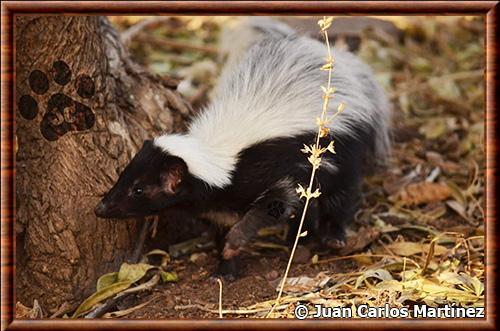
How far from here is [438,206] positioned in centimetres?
649

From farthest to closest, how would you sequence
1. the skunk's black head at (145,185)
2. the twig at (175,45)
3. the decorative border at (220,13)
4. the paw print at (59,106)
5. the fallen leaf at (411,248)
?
the twig at (175,45)
the fallen leaf at (411,248)
the skunk's black head at (145,185)
the paw print at (59,106)
the decorative border at (220,13)

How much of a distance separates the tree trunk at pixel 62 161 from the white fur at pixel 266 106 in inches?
20.3

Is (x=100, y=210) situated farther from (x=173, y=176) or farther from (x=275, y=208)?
(x=275, y=208)

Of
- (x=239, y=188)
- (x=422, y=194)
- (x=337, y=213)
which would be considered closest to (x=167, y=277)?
(x=239, y=188)

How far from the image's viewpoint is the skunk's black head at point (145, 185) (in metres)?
5.14

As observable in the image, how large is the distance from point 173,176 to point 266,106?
87 centimetres

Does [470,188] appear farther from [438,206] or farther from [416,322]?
[416,322]

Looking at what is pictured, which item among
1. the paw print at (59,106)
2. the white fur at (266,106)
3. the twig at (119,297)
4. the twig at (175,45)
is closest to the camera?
the twig at (119,297)

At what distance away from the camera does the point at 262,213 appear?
5.45m

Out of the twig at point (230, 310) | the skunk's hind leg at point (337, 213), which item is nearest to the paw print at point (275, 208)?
the skunk's hind leg at point (337, 213)

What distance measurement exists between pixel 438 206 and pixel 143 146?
9.02 ft

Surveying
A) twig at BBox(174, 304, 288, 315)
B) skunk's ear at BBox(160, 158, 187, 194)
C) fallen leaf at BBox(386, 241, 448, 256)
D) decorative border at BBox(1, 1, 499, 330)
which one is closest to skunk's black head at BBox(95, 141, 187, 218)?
skunk's ear at BBox(160, 158, 187, 194)

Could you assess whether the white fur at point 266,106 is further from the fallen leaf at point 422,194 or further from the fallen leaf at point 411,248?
the fallen leaf at point 411,248

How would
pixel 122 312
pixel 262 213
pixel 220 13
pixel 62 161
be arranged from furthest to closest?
pixel 262 213, pixel 62 161, pixel 122 312, pixel 220 13
